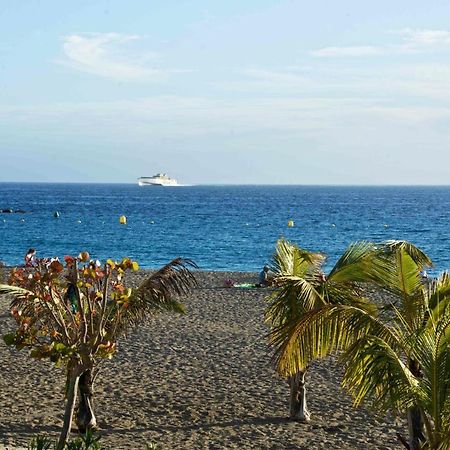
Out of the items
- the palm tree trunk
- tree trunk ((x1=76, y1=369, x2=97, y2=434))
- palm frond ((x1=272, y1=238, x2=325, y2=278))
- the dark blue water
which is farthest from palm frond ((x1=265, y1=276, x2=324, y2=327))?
the dark blue water

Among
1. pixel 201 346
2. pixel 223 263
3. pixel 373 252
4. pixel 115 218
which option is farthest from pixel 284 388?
pixel 115 218

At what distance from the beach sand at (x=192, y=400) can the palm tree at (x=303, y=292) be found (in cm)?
103

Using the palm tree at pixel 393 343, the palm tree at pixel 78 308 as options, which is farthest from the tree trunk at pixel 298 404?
the palm tree at pixel 393 343

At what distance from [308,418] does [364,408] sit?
148 centimetres

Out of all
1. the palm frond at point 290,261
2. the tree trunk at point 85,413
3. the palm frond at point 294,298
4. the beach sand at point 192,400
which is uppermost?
the palm frond at point 290,261

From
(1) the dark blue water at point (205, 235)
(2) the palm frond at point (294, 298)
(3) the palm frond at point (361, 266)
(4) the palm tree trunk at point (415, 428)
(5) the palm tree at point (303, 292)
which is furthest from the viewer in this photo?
(1) the dark blue water at point (205, 235)

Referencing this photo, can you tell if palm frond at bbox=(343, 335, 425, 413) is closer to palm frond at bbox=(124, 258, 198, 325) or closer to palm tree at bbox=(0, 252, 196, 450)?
palm tree at bbox=(0, 252, 196, 450)

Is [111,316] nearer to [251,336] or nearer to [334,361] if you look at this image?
[334,361]

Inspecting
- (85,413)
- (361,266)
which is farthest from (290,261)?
(85,413)

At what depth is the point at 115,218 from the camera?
10800 centimetres

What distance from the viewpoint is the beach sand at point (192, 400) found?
14.0 m

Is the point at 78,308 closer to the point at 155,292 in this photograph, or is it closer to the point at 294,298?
the point at 155,292

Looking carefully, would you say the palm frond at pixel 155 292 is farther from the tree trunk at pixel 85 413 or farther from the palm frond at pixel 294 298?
the tree trunk at pixel 85 413

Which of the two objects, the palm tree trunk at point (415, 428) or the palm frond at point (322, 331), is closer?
the palm frond at point (322, 331)
